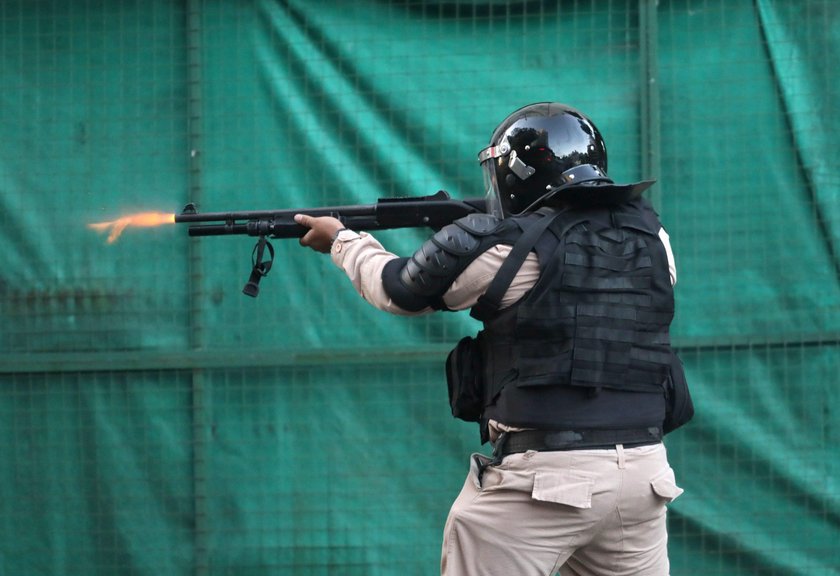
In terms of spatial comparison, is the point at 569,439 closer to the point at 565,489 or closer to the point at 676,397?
the point at 565,489

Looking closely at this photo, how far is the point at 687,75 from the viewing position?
4828 mm

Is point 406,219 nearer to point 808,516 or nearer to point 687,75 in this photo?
point 687,75

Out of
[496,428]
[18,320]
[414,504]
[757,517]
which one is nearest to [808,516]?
[757,517]

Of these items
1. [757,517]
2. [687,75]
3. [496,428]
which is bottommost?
[757,517]

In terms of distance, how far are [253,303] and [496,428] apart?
187 centimetres

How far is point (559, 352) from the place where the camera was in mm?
3219

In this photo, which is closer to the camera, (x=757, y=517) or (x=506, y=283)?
(x=506, y=283)

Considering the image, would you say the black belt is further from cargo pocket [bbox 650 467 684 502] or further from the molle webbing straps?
the molle webbing straps

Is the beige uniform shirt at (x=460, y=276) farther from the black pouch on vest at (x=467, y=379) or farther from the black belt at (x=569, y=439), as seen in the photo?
the black belt at (x=569, y=439)

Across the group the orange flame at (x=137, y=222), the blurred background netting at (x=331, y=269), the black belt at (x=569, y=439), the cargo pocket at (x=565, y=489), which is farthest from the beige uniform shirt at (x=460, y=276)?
the orange flame at (x=137, y=222)

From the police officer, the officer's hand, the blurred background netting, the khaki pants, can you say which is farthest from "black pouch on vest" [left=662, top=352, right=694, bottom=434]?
the blurred background netting

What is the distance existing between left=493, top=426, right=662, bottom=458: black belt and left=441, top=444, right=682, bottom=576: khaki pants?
0.02 m

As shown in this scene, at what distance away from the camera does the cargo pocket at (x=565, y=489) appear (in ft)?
10.4

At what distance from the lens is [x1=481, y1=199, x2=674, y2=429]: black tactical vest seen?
10.5 ft
